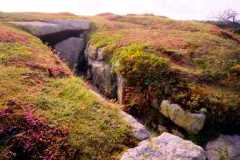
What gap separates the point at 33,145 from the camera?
41.8ft

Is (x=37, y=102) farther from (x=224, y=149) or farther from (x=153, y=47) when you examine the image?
(x=153, y=47)

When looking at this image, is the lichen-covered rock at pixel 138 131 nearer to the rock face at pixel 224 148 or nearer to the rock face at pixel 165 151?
the rock face at pixel 165 151

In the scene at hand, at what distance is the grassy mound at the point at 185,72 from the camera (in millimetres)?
17438

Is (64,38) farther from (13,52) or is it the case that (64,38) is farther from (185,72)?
(185,72)

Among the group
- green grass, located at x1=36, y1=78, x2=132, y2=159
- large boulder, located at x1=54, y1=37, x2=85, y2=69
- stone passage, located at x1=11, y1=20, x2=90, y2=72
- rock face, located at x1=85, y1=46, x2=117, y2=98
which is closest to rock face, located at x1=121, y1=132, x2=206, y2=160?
green grass, located at x1=36, y1=78, x2=132, y2=159

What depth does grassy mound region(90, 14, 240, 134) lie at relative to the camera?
687 inches

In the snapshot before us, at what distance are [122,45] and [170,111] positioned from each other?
28.9 feet

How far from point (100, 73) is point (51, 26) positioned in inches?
350

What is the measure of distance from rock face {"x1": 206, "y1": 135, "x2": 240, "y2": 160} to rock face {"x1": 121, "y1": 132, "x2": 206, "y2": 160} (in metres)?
3.19

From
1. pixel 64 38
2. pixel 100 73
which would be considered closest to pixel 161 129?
pixel 100 73

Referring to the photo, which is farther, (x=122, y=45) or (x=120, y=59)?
(x=122, y=45)

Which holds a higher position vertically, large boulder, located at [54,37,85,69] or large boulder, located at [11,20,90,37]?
large boulder, located at [11,20,90,37]

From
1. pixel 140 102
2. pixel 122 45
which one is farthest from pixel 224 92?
pixel 122 45

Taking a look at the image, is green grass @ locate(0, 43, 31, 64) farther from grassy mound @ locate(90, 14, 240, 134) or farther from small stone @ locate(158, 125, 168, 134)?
small stone @ locate(158, 125, 168, 134)
